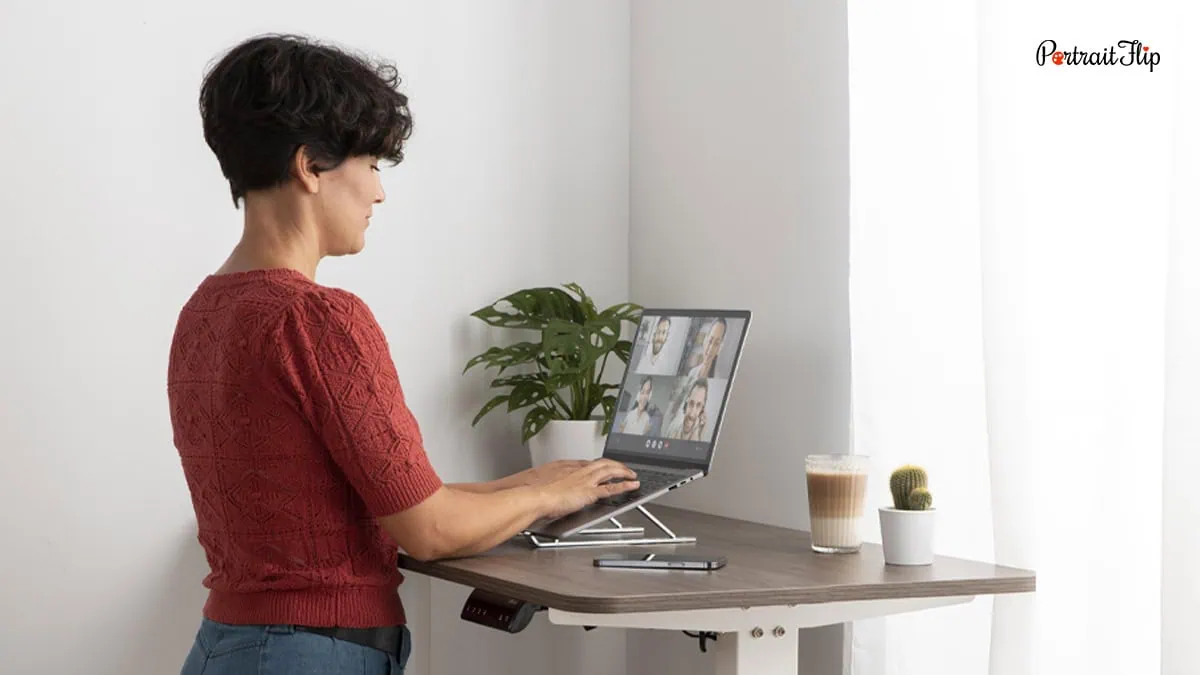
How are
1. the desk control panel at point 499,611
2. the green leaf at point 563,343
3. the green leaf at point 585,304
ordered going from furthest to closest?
the green leaf at point 585,304 < the green leaf at point 563,343 < the desk control panel at point 499,611

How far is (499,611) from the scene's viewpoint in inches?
71.1

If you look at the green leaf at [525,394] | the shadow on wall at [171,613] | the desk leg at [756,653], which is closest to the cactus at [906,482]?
the desk leg at [756,653]

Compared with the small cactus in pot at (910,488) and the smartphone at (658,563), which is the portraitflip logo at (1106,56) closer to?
the small cactus in pot at (910,488)

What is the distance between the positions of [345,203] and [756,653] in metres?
0.80

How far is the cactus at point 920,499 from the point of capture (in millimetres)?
1834

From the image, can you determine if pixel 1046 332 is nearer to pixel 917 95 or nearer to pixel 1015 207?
pixel 1015 207

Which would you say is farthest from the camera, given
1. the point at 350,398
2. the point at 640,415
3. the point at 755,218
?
the point at 755,218

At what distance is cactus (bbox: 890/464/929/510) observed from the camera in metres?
1.85

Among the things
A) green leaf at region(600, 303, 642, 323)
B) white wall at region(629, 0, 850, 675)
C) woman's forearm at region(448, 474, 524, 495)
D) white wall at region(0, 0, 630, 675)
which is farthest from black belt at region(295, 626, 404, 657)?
green leaf at region(600, 303, 642, 323)

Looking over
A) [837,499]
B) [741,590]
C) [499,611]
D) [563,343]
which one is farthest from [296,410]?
[563,343]

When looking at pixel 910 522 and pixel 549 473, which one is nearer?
pixel 910 522

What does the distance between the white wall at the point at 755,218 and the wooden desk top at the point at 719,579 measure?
43 cm

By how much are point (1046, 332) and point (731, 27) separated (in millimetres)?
1062

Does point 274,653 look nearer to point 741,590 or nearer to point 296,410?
point 296,410
